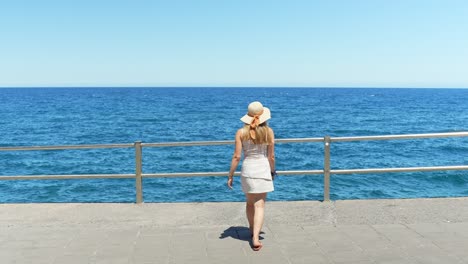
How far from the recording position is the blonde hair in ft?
17.9

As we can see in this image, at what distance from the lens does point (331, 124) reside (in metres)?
54.2

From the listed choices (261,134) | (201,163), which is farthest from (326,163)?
(201,163)

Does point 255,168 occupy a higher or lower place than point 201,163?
higher

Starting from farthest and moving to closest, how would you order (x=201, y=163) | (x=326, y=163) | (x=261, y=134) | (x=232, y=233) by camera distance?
1. (x=201, y=163)
2. (x=326, y=163)
3. (x=232, y=233)
4. (x=261, y=134)

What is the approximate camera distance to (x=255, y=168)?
5617 mm

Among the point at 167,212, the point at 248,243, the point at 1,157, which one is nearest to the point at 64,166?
the point at 1,157

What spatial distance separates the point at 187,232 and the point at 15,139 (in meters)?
39.5

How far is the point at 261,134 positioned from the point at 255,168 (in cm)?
44

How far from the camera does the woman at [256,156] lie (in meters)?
5.47

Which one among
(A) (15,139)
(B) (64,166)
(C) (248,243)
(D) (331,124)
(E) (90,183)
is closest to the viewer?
(C) (248,243)

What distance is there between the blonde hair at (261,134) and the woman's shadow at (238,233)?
1.27 m

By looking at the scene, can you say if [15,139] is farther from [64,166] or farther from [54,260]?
[54,260]

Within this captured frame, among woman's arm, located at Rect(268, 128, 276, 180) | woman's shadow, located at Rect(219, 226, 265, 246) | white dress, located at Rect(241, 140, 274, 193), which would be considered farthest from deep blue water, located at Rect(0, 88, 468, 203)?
white dress, located at Rect(241, 140, 274, 193)

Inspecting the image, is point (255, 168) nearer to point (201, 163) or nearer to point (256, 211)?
point (256, 211)
